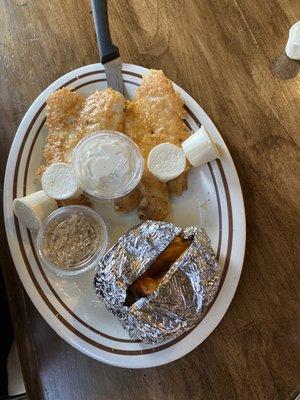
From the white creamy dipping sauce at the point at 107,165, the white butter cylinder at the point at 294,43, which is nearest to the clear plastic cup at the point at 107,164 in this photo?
the white creamy dipping sauce at the point at 107,165

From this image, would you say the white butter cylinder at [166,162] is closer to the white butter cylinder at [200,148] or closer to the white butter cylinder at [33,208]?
the white butter cylinder at [200,148]

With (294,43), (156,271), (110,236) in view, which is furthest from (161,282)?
(294,43)

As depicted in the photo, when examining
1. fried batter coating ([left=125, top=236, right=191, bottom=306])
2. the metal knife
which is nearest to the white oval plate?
the metal knife

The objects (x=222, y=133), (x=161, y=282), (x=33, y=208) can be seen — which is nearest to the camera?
(x=161, y=282)

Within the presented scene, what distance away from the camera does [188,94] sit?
56.2 inches

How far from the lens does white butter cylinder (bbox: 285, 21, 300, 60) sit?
1.43 metres

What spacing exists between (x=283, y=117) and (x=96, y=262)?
0.62 m

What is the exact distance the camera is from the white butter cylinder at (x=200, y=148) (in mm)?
1331

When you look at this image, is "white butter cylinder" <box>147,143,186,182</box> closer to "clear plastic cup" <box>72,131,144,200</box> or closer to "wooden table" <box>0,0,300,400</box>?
"clear plastic cup" <box>72,131,144,200</box>

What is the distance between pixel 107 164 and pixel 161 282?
334 mm

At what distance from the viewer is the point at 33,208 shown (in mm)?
1330

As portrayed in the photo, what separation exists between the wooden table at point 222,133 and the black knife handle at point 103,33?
0.12 metres

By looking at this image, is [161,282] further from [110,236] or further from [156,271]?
[110,236]

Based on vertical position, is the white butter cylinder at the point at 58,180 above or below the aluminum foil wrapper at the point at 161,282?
above
